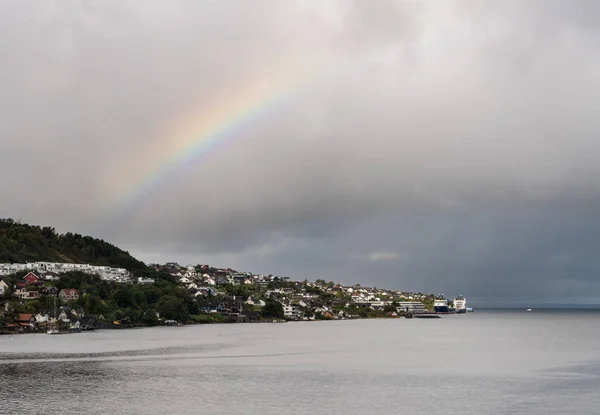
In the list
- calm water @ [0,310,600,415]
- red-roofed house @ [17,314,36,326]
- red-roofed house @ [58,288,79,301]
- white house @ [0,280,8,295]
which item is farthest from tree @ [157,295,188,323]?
calm water @ [0,310,600,415]

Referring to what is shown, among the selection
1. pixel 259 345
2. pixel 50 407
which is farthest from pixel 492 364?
pixel 50 407

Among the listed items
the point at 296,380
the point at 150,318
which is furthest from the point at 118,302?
the point at 296,380

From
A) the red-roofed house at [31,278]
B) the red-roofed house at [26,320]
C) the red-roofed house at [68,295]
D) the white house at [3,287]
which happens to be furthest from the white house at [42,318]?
the red-roofed house at [31,278]

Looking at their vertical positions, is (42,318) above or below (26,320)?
above

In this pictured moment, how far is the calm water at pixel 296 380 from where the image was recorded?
4222 centimetres

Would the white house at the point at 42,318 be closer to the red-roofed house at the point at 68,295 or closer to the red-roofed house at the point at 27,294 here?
the red-roofed house at the point at 68,295

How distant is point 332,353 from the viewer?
83750 mm

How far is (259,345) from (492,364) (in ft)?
131

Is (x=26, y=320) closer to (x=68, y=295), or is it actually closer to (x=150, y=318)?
(x=68, y=295)

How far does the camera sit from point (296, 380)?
55.2m

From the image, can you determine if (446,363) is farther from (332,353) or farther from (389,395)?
(389,395)

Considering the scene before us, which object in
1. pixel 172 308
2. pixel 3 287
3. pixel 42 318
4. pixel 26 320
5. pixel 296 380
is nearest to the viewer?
pixel 296 380

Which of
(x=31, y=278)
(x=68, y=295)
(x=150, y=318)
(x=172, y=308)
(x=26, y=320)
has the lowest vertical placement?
(x=150, y=318)

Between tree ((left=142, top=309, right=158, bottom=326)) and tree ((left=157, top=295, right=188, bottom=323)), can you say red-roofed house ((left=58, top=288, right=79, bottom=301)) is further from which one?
tree ((left=157, top=295, right=188, bottom=323))
